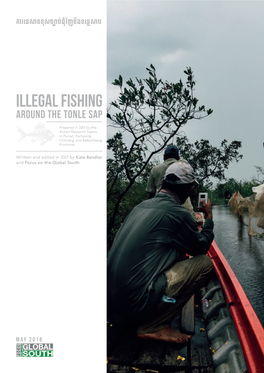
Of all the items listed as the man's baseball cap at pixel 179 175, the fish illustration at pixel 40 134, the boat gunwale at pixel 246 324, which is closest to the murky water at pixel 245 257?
the boat gunwale at pixel 246 324

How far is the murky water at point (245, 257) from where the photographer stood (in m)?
3.67

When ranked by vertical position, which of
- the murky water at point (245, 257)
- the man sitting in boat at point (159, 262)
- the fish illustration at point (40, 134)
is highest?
the fish illustration at point (40, 134)

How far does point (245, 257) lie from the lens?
5.36 metres

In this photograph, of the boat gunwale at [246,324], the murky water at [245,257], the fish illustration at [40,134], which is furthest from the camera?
the murky water at [245,257]

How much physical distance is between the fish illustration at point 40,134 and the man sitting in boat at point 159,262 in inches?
31.3

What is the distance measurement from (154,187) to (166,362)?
254cm

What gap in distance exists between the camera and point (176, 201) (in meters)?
2.20

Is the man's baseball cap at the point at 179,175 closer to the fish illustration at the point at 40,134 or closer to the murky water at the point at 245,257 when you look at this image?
the fish illustration at the point at 40,134

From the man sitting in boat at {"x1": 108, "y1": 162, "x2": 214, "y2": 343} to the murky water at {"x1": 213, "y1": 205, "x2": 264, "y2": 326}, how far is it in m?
1.33

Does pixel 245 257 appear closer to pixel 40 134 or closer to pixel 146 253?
pixel 146 253

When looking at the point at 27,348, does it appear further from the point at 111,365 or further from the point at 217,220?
the point at 217,220

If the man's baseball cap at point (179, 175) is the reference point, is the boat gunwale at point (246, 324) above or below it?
below

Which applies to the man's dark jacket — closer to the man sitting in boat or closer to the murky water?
the man sitting in boat

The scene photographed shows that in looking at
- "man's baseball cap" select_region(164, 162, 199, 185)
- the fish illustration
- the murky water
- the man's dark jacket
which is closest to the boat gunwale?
the man's dark jacket
